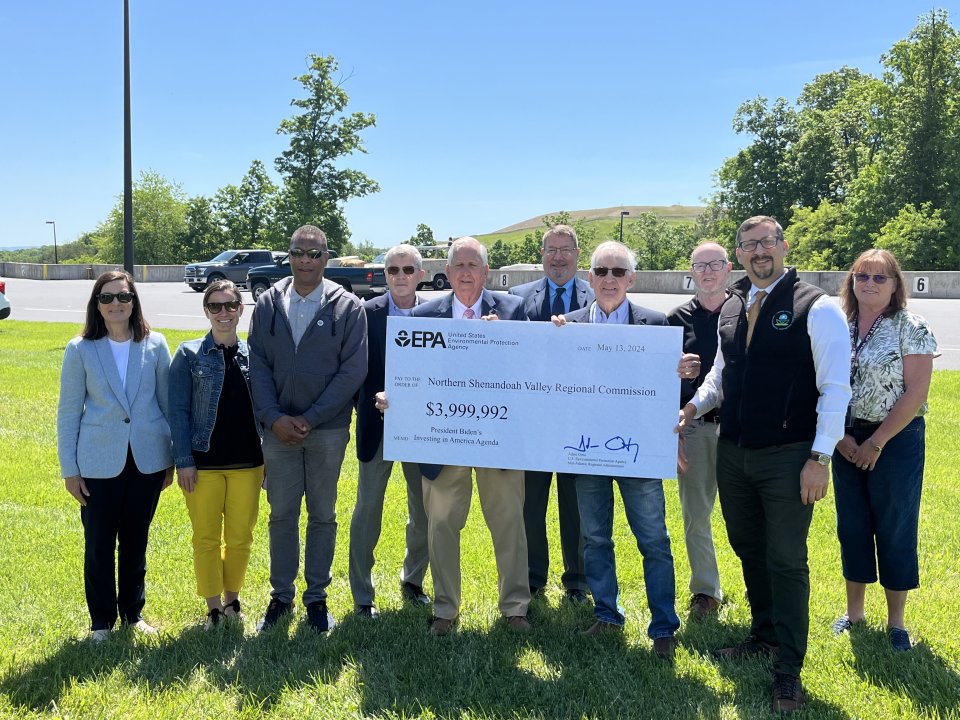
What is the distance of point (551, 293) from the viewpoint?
5113mm

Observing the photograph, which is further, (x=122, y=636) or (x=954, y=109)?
(x=954, y=109)

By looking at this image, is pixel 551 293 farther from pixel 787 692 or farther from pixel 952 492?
pixel 952 492

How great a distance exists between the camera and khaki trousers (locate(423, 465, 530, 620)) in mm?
4398

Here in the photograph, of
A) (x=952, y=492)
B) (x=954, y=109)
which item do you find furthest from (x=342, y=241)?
(x=952, y=492)

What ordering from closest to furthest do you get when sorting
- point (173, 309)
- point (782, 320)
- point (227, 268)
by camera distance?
1. point (782, 320)
2. point (173, 309)
3. point (227, 268)

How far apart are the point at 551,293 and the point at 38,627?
3.76m

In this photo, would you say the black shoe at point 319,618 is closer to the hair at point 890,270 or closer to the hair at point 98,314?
the hair at point 98,314

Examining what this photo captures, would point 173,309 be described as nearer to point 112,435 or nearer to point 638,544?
point 112,435

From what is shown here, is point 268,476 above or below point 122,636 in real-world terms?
above

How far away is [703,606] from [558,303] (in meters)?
2.15

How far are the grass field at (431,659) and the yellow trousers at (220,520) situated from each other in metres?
0.34

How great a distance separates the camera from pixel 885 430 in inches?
158

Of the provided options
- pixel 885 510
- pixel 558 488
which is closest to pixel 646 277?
pixel 558 488

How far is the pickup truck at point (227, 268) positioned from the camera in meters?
34.6
